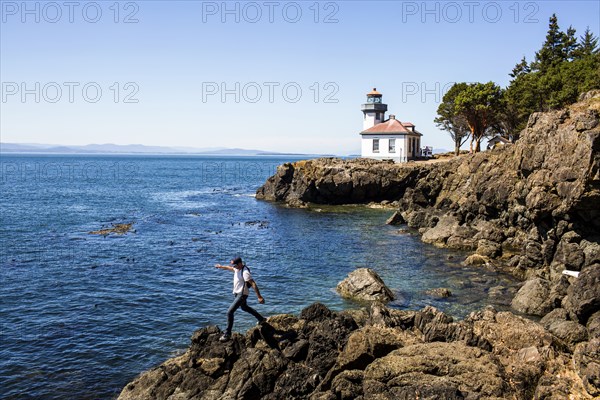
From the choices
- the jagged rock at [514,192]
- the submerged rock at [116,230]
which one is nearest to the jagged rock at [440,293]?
the jagged rock at [514,192]

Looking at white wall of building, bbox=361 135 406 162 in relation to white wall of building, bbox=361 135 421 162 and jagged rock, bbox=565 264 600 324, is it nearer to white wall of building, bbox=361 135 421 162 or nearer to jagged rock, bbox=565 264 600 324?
white wall of building, bbox=361 135 421 162

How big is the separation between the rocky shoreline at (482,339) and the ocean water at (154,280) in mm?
3459

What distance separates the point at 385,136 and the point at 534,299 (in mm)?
59577

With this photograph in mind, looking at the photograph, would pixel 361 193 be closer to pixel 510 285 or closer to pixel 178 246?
pixel 178 246

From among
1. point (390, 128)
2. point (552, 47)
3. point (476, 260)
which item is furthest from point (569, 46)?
point (476, 260)

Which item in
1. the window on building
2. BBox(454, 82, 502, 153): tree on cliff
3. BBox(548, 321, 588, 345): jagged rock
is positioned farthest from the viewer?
the window on building

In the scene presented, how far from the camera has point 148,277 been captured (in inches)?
1417

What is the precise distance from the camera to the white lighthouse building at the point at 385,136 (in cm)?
8362

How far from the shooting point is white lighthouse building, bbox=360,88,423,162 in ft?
274

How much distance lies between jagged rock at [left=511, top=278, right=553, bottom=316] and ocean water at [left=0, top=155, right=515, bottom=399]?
44.8 inches

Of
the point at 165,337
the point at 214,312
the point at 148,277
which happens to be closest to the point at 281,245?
the point at 148,277

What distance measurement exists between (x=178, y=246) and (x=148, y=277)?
461 inches

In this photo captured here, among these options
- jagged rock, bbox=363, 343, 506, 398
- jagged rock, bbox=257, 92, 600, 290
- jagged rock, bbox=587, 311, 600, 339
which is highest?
jagged rock, bbox=257, 92, 600, 290

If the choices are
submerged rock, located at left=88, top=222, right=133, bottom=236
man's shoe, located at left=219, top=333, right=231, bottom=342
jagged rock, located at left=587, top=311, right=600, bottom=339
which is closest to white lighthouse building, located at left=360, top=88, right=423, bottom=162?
submerged rock, located at left=88, top=222, right=133, bottom=236
